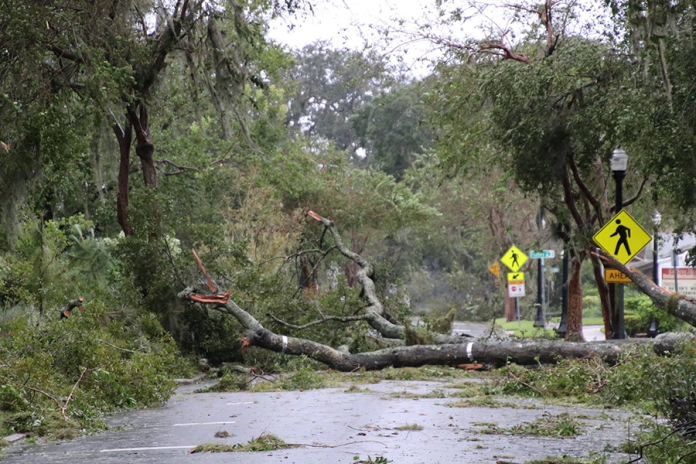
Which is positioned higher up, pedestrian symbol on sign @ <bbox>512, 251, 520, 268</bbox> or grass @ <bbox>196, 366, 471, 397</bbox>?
pedestrian symbol on sign @ <bbox>512, 251, 520, 268</bbox>

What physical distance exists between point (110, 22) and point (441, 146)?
10.6 meters

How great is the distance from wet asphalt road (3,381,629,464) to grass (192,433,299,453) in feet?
0.58

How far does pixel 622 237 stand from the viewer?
17094 mm

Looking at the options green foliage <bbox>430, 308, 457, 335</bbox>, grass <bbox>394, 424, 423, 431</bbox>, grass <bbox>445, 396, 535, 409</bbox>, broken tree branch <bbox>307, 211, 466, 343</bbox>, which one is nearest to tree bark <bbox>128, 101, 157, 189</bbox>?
broken tree branch <bbox>307, 211, 466, 343</bbox>

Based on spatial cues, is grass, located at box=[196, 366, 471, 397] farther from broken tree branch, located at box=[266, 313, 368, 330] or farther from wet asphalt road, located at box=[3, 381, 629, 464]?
wet asphalt road, located at box=[3, 381, 629, 464]

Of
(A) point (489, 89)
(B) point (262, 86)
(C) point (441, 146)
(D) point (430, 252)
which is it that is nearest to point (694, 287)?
(C) point (441, 146)

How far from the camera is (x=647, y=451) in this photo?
7.34 meters

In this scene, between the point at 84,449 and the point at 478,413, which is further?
the point at 478,413

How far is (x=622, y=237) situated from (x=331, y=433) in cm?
947

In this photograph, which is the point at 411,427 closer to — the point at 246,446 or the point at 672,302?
the point at 246,446

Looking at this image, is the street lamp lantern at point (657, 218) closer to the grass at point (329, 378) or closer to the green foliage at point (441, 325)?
the green foliage at point (441, 325)

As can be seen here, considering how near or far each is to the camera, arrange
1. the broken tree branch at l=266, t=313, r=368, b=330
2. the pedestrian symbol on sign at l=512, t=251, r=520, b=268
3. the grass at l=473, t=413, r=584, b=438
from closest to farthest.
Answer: the grass at l=473, t=413, r=584, b=438 < the broken tree branch at l=266, t=313, r=368, b=330 < the pedestrian symbol on sign at l=512, t=251, r=520, b=268

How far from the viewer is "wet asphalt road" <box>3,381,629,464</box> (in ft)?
26.2

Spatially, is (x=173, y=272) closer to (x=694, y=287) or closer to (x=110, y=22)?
(x=110, y=22)
